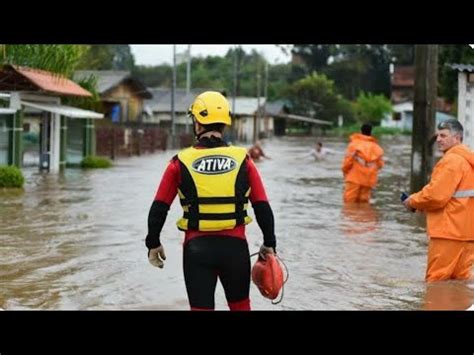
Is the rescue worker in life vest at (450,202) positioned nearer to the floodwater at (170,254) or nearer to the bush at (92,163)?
the floodwater at (170,254)

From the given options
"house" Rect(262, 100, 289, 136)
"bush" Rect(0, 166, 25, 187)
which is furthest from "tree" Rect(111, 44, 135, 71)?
"bush" Rect(0, 166, 25, 187)

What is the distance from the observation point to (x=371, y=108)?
298 ft

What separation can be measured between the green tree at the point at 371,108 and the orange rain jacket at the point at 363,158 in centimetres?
7363

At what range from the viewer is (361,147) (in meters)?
17.3

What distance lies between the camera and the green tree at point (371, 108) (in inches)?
3568

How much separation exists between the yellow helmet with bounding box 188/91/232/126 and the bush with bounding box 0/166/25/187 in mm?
15688

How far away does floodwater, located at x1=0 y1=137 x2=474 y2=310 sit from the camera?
859 cm

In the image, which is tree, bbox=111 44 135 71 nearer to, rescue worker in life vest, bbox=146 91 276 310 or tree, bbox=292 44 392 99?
tree, bbox=292 44 392 99

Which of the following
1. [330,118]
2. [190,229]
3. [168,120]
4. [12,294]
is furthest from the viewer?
[330,118]
